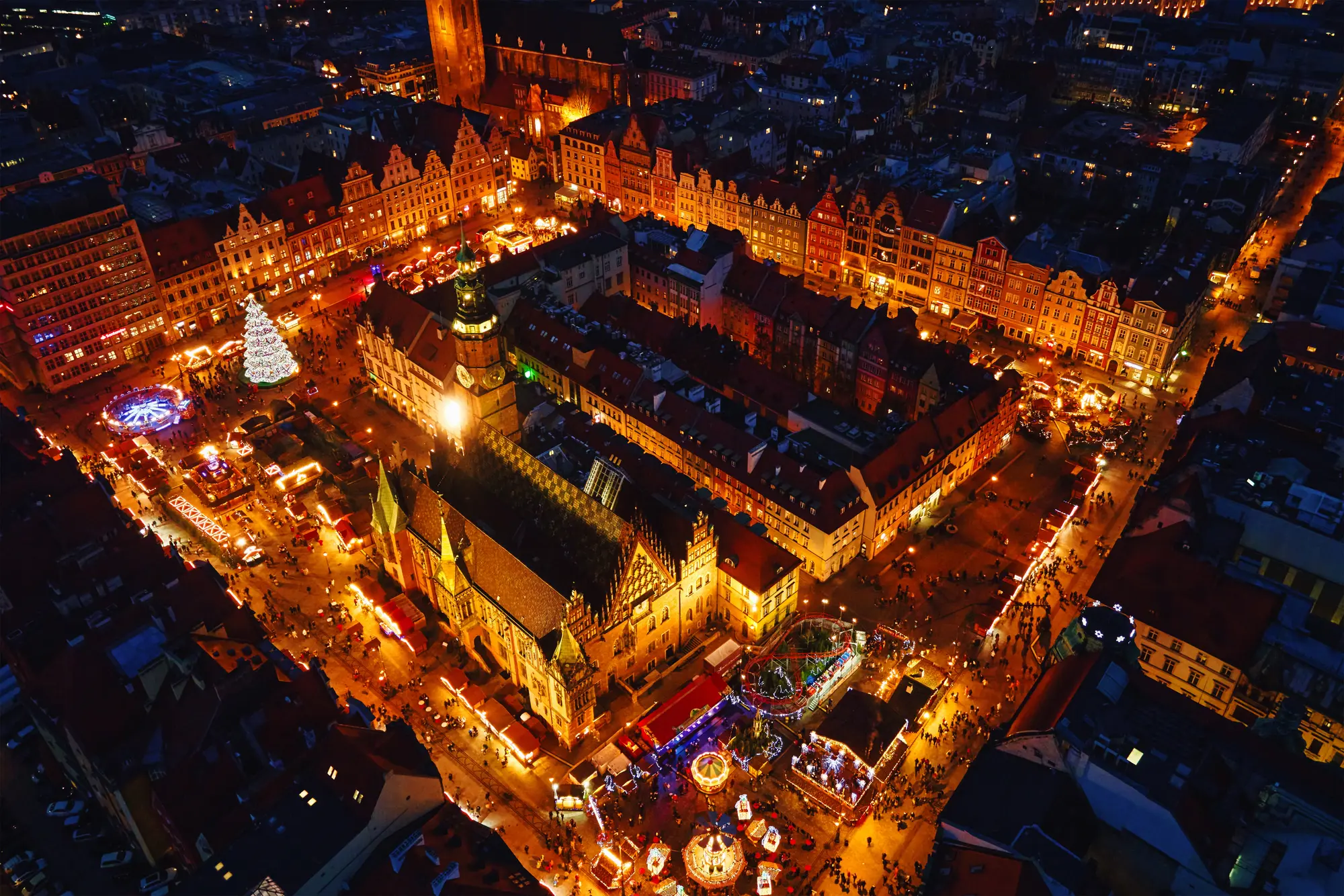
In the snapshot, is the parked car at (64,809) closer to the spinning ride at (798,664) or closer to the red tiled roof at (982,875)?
the spinning ride at (798,664)

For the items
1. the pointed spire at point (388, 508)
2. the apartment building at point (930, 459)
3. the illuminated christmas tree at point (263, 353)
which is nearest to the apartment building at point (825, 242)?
the apartment building at point (930, 459)

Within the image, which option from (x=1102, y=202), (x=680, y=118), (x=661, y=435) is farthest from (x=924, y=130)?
(x=661, y=435)

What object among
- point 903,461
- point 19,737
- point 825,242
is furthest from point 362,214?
point 903,461

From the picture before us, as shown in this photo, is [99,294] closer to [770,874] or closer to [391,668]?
[391,668]

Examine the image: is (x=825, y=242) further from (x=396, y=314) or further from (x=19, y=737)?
(x=19, y=737)

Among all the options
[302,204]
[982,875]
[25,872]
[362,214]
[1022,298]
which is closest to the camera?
[982,875]

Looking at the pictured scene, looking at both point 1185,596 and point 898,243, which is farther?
point 898,243
